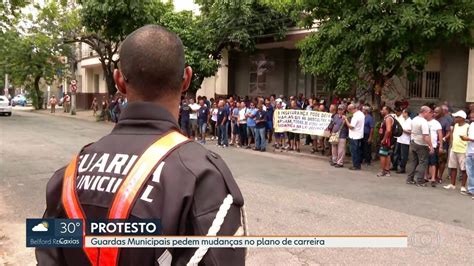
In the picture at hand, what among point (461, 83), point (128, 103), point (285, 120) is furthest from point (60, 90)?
point (128, 103)

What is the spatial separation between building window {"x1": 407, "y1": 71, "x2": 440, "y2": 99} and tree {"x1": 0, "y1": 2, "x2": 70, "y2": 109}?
22022mm

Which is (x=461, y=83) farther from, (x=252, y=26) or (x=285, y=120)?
(x=252, y=26)

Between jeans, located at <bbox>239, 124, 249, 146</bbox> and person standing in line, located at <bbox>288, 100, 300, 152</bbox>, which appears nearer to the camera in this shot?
person standing in line, located at <bbox>288, 100, 300, 152</bbox>

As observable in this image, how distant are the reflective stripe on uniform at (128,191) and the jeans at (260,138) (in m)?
13.4

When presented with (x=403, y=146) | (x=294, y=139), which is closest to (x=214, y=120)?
(x=294, y=139)

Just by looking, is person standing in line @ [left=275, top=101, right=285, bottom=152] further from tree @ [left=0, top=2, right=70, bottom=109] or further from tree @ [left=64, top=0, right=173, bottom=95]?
tree @ [left=0, top=2, right=70, bottom=109]

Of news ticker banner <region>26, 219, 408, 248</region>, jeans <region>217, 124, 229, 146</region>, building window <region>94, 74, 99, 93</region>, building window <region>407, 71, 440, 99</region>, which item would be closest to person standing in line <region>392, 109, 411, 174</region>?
building window <region>407, 71, 440, 99</region>

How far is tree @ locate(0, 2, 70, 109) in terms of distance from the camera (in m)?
29.4

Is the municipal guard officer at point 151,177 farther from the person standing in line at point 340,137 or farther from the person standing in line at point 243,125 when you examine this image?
the person standing in line at point 243,125

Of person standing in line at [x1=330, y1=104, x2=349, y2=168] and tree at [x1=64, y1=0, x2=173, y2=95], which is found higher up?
tree at [x1=64, y1=0, x2=173, y2=95]

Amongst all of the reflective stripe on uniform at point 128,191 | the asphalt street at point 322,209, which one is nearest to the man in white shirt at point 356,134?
the asphalt street at point 322,209

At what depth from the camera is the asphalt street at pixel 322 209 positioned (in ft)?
16.8

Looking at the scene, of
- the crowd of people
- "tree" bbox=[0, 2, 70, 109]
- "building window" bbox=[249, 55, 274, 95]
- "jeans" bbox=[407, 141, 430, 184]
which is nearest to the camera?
the crowd of people

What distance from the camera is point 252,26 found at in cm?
1845
